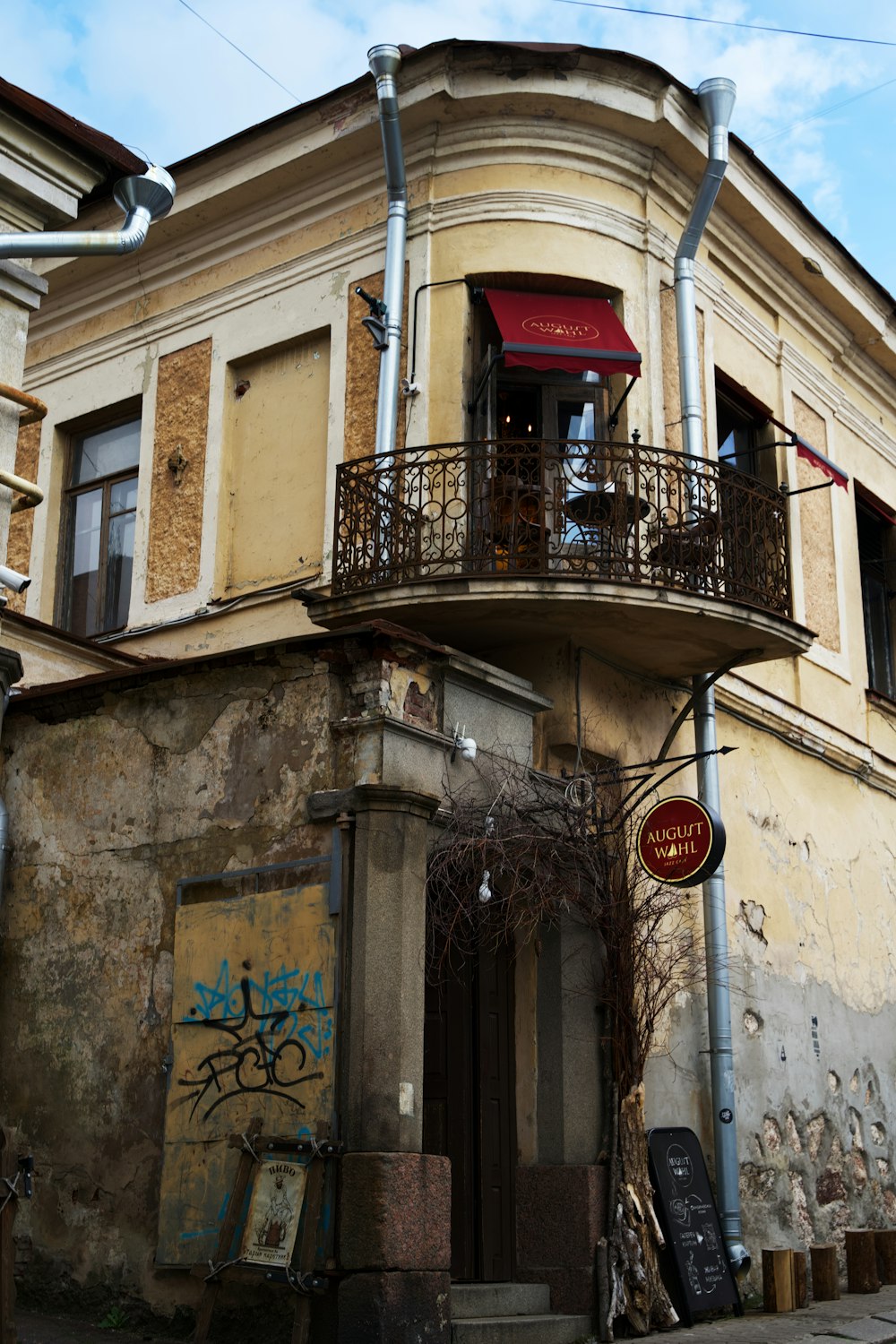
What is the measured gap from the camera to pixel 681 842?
1031 cm

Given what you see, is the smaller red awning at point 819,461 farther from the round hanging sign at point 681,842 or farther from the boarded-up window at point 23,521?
the boarded-up window at point 23,521

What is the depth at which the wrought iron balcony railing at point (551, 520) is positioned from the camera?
435 inches

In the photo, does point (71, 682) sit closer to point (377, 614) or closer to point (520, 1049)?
point (377, 614)

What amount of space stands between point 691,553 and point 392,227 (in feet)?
11.9

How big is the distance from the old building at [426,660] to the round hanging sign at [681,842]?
754mm

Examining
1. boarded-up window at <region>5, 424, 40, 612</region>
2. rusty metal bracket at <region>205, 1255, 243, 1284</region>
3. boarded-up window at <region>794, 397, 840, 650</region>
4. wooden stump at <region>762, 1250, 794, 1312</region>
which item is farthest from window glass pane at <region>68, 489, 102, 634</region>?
wooden stump at <region>762, 1250, 794, 1312</region>

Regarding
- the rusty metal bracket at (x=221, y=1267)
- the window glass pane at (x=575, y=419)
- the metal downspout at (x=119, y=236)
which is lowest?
the rusty metal bracket at (x=221, y=1267)

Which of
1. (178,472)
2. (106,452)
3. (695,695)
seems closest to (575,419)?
(695,695)

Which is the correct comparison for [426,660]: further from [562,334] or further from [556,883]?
[562,334]

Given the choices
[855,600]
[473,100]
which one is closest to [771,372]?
[855,600]

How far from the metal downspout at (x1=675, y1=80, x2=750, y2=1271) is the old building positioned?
73mm

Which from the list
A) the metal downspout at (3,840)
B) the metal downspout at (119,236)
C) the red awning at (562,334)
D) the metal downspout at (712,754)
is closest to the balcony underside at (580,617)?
the metal downspout at (712,754)

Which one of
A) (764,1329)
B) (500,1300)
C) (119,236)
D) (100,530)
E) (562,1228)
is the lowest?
(764,1329)

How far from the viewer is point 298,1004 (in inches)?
347
